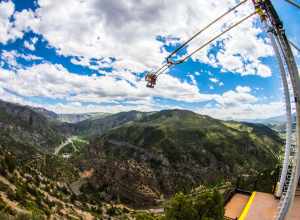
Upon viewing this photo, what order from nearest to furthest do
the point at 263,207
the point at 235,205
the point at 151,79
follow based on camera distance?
the point at 151,79 → the point at 263,207 → the point at 235,205

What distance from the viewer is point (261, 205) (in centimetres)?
2519

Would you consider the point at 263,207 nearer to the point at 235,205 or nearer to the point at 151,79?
the point at 235,205

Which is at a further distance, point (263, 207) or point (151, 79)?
point (263, 207)

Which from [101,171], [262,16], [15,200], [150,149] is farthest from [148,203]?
[262,16]

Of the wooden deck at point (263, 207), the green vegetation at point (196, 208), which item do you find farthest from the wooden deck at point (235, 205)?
the green vegetation at point (196, 208)

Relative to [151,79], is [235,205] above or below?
below

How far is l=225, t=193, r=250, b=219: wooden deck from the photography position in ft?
82.2

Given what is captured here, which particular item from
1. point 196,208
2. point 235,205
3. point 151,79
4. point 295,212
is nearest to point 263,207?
point 295,212

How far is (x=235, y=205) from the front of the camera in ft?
91.3

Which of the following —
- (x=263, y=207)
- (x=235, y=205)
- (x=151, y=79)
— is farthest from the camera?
(x=235, y=205)

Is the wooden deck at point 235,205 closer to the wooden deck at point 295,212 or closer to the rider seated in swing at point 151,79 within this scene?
the wooden deck at point 295,212

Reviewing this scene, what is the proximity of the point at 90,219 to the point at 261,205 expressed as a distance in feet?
136

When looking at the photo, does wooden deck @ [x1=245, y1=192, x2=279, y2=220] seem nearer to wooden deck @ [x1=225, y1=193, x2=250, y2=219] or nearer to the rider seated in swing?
wooden deck @ [x1=225, y1=193, x2=250, y2=219]

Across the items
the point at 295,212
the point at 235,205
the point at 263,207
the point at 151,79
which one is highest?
the point at 151,79
